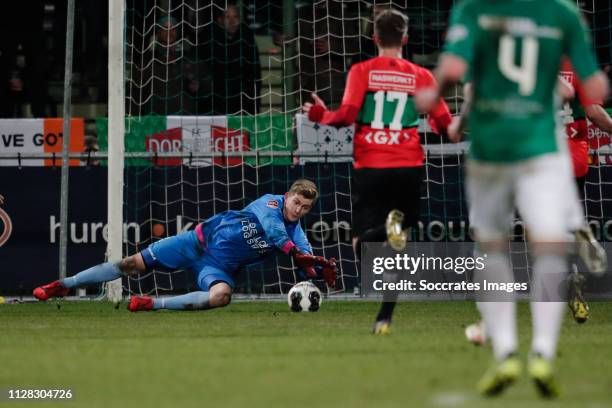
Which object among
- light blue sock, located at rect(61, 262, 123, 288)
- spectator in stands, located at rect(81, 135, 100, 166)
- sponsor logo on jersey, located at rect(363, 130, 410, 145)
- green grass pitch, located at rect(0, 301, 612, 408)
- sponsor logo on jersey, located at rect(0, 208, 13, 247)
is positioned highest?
spectator in stands, located at rect(81, 135, 100, 166)

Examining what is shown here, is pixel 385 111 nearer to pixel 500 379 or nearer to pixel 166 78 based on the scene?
pixel 500 379

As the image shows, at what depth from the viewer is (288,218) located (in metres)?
10.5

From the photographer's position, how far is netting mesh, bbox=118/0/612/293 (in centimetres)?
1317

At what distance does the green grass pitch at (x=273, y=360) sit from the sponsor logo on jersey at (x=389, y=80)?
1531 mm

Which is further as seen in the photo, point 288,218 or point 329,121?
point 288,218

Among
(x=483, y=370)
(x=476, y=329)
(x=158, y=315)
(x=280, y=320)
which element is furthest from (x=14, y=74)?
(x=483, y=370)

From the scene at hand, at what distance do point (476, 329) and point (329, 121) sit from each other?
6.01 feet

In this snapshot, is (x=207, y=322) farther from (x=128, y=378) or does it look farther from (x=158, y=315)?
(x=128, y=378)

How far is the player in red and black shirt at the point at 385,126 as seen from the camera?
866 cm

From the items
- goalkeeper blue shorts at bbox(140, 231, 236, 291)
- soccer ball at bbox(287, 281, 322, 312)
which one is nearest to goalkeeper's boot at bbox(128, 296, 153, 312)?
goalkeeper blue shorts at bbox(140, 231, 236, 291)

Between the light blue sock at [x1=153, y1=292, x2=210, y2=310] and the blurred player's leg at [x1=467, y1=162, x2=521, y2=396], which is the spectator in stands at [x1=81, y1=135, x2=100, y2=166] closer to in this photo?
the light blue sock at [x1=153, y1=292, x2=210, y2=310]

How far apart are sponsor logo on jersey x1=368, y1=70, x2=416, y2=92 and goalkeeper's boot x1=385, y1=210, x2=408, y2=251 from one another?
772 millimetres

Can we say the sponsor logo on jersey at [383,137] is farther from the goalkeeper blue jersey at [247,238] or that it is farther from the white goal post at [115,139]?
the white goal post at [115,139]

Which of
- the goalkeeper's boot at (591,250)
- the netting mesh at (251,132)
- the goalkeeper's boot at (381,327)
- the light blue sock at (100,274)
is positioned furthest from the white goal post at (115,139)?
the goalkeeper's boot at (591,250)
